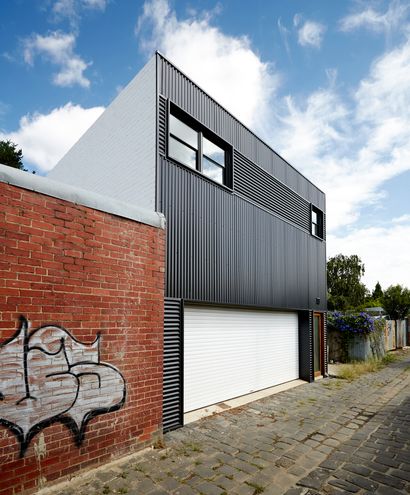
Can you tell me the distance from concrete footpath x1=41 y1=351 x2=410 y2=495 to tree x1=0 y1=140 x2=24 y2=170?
24.9 m

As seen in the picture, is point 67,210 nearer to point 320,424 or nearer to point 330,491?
point 330,491

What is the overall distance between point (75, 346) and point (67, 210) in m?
1.77

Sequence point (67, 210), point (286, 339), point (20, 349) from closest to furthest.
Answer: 1. point (20, 349)
2. point (67, 210)
3. point (286, 339)

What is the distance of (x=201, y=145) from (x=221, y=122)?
1.12 meters

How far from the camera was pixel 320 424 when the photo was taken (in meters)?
6.51

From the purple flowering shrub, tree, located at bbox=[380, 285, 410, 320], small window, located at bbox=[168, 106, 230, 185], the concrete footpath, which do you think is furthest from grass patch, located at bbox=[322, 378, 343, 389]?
tree, located at bbox=[380, 285, 410, 320]

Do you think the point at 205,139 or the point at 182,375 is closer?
the point at 182,375

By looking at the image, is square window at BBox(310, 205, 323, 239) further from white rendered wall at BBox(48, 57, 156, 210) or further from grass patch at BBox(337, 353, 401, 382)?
white rendered wall at BBox(48, 57, 156, 210)

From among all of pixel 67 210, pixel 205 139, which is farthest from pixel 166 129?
pixel 67 210

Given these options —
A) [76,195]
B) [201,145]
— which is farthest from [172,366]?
[201,145]

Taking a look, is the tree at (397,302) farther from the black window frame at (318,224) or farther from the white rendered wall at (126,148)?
the white rendered wall at (126,148)

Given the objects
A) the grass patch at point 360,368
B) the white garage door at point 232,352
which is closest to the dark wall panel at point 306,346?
the white garage door at point 232,352

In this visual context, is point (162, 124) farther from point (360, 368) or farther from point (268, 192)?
point (360, 368)

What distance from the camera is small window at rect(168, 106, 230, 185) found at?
283 inches
